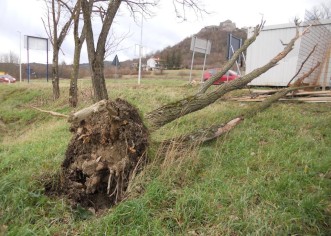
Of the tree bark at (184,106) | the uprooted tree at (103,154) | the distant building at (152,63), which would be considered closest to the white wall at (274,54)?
the tree bark at (184,106)

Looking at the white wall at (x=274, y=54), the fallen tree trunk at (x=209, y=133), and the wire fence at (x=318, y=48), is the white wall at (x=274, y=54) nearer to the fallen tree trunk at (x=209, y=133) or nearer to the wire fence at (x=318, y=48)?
the wire fence at (x=318, y=48)

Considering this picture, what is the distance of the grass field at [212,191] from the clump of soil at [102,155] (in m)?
0.23

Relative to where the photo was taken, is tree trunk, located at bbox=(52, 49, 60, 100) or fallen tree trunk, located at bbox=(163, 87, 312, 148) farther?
tree trunk, located at bbox=(52, 49, 60, 100)

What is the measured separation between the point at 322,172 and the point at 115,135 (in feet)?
9.61

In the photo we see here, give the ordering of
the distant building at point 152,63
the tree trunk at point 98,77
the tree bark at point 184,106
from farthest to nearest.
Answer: the distant building at point 152,63 → the tree trunk at point 98,77 → the tree bark at point 184,106

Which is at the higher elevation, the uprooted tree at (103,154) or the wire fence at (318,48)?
the wire fence at (318,48)

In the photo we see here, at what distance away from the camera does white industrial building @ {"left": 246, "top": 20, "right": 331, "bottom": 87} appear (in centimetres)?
965

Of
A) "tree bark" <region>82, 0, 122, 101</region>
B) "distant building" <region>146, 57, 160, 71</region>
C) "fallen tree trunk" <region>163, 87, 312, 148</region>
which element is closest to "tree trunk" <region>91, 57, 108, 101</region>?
"tree bark" <region>82, 0, 122, 101</region>

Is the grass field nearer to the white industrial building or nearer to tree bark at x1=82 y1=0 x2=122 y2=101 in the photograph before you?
tree bark at x1=82 y1=0 x2=122 y2=101

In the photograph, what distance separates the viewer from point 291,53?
10.8m

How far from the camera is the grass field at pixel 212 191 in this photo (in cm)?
317

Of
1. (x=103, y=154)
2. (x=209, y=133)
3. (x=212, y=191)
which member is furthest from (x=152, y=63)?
(x=212, y=191)

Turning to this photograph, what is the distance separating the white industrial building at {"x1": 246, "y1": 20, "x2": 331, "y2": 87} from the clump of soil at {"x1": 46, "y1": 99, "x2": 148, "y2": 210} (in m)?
7.31

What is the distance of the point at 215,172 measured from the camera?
4199mm
